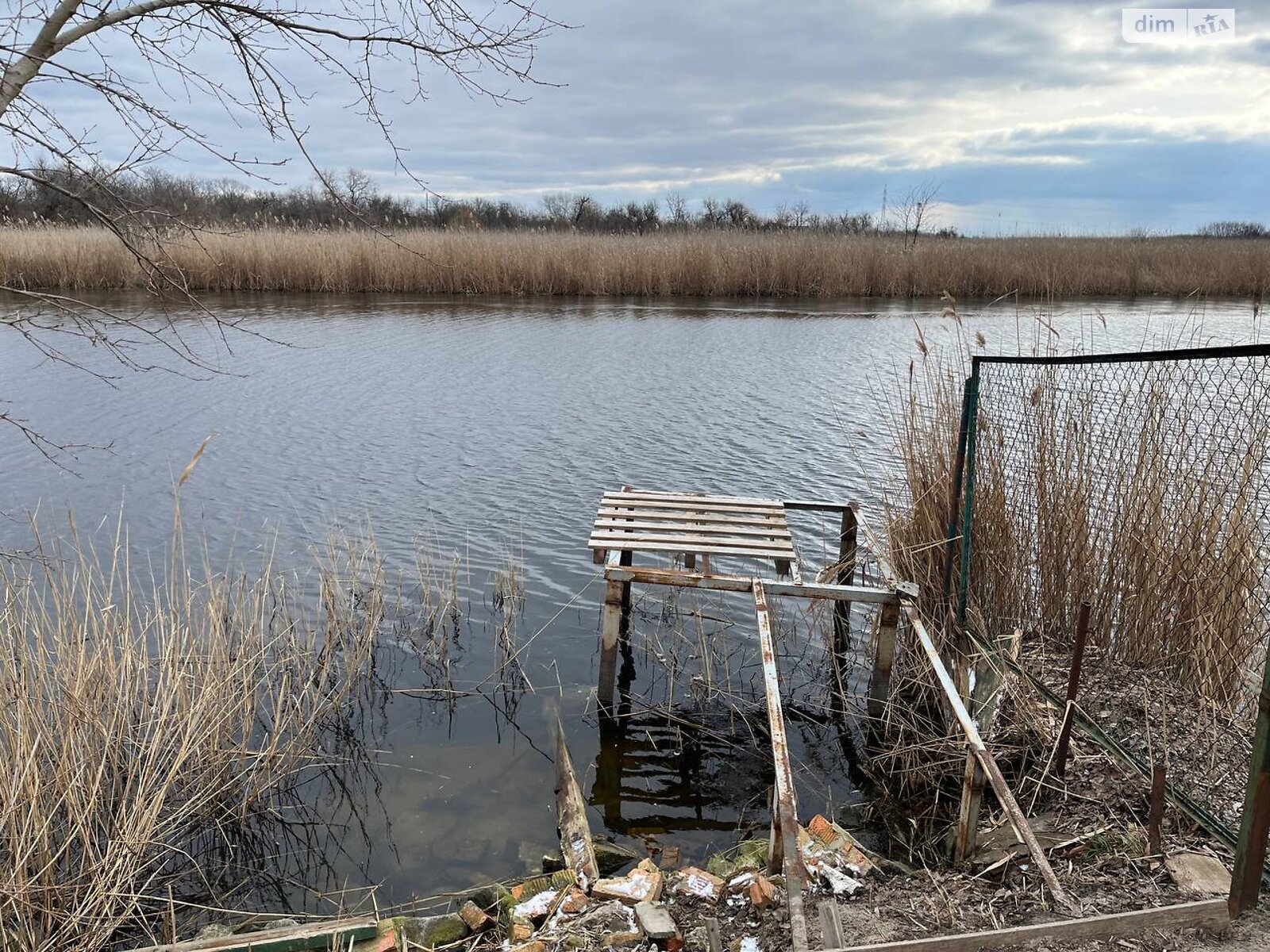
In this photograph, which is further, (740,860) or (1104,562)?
(1104,562)

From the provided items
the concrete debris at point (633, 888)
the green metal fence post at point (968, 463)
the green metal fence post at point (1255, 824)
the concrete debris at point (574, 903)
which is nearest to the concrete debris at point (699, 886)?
the concrete debris at point (633, 888)

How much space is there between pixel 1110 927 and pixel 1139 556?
1842mm

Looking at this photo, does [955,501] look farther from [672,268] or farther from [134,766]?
[672,268]

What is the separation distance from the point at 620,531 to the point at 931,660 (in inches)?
72.2

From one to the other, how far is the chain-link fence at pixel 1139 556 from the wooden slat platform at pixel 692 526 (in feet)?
3.28

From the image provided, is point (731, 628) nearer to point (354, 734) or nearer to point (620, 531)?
point (620, 531)

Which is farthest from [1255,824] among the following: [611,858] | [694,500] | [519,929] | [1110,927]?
[694,500]

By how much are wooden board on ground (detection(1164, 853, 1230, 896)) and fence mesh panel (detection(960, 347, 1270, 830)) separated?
23 cm

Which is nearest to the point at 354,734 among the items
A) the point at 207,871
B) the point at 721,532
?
the point at 207,871

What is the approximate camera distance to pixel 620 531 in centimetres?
490

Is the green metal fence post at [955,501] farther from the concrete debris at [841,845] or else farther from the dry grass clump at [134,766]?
the dry grass clump at [134,766]

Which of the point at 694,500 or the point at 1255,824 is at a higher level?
the point at 694,500

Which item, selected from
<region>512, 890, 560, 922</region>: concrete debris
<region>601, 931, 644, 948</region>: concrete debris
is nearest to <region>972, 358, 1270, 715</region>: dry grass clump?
<region>601, 931, 644, 948</region>: concrete debris

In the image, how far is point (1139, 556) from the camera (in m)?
3.75
